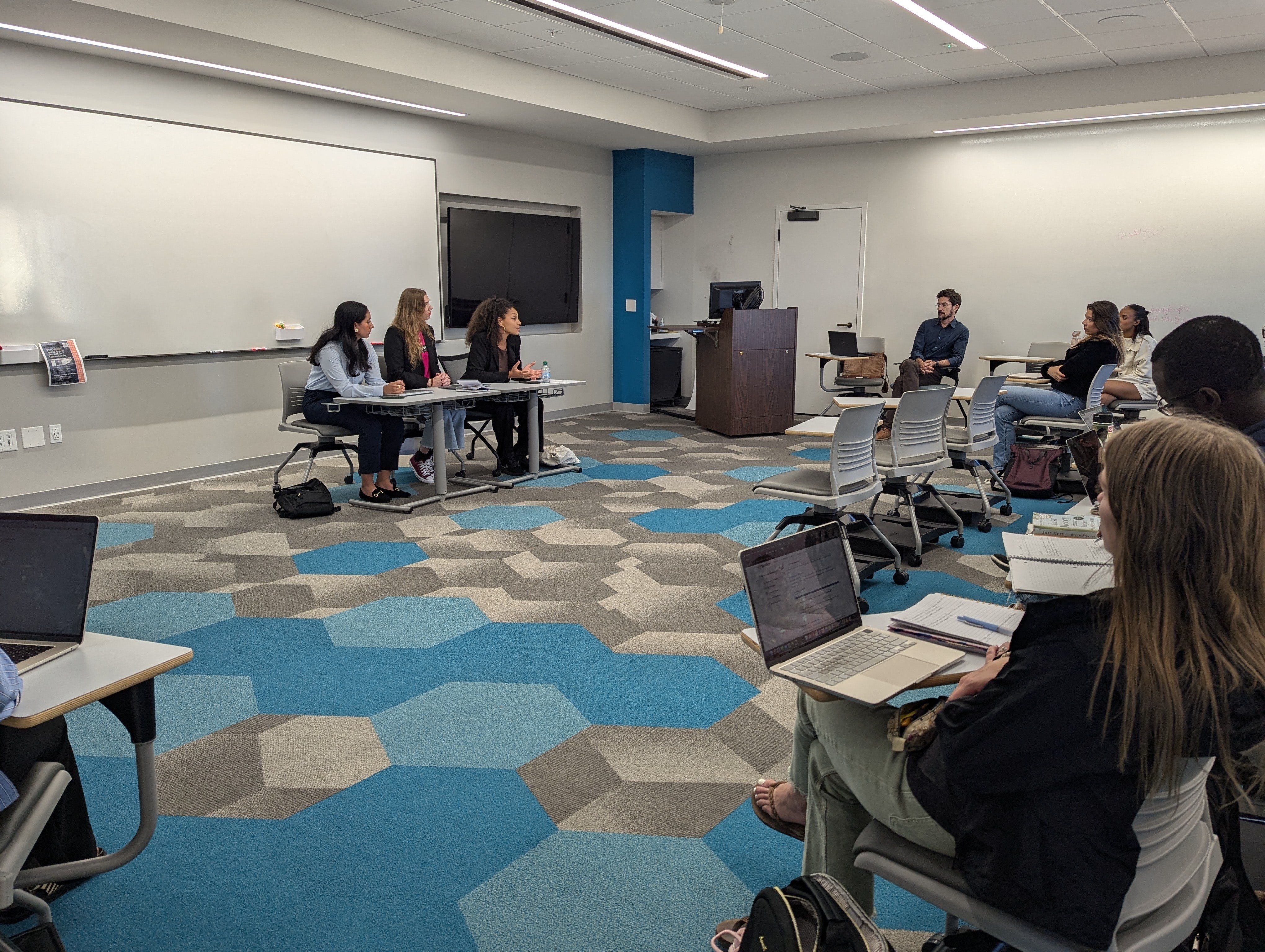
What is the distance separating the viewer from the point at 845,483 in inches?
178

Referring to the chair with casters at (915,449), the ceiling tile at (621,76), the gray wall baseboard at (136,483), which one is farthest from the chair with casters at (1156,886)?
the ceiling tile at (621,76)

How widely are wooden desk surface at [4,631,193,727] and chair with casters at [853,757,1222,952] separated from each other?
4.88ft

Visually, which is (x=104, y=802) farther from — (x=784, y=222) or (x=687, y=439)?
(x=784, y=222)

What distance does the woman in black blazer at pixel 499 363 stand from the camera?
7.23 metres

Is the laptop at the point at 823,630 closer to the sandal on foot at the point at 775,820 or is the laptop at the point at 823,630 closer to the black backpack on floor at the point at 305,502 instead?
the sandal on foot at the point at 775,820

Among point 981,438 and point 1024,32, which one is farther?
point 1024,32

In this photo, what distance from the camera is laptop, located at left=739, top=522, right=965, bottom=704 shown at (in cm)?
183

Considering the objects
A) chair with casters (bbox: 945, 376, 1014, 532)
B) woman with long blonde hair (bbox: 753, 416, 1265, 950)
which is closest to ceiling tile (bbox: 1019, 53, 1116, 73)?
chair with casters (bbox: 945, 376, 1014, 532)

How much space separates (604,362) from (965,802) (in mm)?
9995

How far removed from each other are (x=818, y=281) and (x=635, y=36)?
4.53m

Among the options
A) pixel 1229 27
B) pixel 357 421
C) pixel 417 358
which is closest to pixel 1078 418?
pixel 1229 27

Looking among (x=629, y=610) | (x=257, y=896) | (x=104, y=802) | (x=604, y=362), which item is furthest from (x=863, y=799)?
(x=604, y=362)

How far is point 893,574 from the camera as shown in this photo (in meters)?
4.89

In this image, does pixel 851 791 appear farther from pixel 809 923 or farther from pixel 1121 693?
pixel 1121 693
